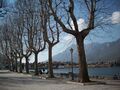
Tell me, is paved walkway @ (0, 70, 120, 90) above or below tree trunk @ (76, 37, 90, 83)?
below

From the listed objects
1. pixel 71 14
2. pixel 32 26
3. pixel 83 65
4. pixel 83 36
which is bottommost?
pixel 83 65

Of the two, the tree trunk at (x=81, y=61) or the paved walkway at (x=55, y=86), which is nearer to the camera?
the paved walkway at (x=55, y=86)

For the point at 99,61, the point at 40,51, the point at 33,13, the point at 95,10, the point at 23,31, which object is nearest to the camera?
the point at 95,10

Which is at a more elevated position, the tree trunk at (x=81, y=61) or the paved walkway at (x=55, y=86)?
the tree trunk at (x=81, y=61)

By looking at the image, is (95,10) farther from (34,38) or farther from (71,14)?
(34,38)

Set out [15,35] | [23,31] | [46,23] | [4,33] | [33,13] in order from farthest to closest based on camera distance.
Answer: [4,33]
[15,35]
[23,31]
[33,13]
[46,23]

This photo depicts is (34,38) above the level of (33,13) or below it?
below

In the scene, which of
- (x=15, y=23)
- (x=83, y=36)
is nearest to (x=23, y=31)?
(x=15, y=23)

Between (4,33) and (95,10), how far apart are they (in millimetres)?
50095

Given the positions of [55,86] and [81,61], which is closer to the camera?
[55,86]

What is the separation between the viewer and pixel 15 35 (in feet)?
211

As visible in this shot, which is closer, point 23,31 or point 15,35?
point 23,31

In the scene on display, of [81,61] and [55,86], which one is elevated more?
[81,61]

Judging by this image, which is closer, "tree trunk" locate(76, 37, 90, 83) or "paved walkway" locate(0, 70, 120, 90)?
"paved walkway" locate(0, 70, 120, 90)
